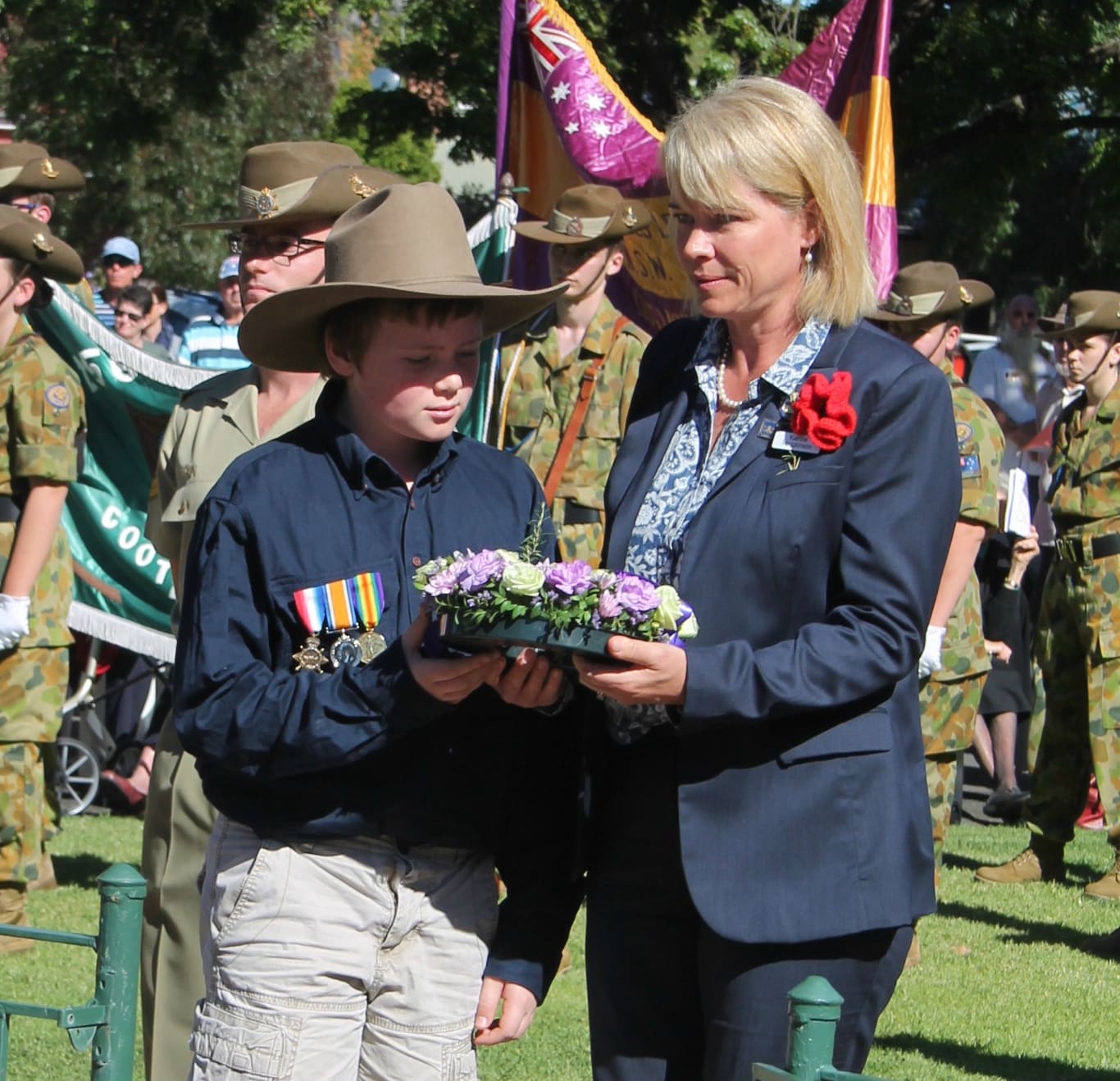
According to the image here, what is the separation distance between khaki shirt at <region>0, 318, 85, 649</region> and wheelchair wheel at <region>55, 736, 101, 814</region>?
3.47m

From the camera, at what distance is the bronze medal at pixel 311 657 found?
9.79 feet

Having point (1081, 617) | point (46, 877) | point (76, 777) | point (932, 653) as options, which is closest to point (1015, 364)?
point (1081, 617)

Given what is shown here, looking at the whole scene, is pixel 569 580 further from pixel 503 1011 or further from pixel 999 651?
pixel 999 651

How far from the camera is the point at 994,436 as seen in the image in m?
7.42

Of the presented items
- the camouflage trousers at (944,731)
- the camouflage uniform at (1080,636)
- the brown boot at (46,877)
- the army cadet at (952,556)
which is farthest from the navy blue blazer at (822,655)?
the camouflage uniform at (1080,636)

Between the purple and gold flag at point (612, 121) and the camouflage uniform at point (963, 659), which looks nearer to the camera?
the camouflage uniform at point (963, 659)

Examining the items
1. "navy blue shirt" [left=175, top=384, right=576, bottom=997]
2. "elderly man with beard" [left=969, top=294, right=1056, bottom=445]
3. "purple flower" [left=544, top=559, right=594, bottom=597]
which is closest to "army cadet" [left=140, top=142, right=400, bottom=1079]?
"navy blue shirt" [left=175, top=384, right=576, bottom=997]

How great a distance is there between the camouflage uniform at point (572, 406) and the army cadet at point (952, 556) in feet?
3.46

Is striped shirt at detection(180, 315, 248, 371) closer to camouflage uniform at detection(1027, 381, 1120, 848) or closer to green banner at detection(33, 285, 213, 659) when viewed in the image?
green banner at detection(33, 285, 213, 659)

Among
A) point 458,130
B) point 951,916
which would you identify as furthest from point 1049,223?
point 951,916

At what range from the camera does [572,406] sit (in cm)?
706

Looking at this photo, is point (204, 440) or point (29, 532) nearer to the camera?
point (204, 440)

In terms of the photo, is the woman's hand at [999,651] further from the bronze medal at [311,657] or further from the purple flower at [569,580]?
the purple flower at [569,580]

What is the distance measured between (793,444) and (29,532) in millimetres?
4372
